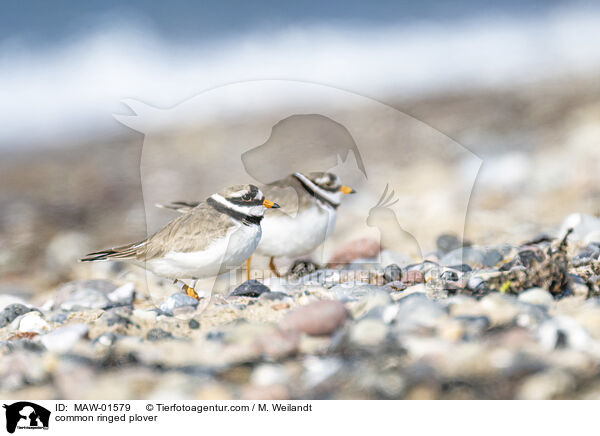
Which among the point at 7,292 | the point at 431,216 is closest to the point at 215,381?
the point at 7,292

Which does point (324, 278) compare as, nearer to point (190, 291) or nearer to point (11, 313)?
point (190, 291)

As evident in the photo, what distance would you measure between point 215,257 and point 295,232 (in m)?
0.67

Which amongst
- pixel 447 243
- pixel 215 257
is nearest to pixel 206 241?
pixel 215 257

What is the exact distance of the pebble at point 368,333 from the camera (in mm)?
2365

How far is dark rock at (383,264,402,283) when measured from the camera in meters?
3.54

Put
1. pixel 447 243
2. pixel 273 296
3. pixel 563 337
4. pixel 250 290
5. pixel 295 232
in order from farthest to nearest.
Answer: pixel 447 243 < pixel 295 232 < pixel 250 290 < pixel 273 296 < pixel 563 337

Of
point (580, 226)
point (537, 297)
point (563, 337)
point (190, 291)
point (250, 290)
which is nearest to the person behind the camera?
point (563, 337)

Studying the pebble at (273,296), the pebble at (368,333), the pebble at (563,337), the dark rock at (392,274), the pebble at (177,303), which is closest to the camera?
the pebble at (563,337)

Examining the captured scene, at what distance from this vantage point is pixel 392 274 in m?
3.55

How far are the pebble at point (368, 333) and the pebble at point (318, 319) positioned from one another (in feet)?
0.26

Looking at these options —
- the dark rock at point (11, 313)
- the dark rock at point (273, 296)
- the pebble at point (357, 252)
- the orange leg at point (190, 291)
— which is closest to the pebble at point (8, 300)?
the dark rock at point (11, 313)

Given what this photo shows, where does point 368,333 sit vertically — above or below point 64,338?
below

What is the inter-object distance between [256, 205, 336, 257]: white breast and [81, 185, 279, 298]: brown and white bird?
324 millimetres

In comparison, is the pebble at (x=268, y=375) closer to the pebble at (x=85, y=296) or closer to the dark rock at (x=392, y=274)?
the dark rock at (x=392, y=274)
